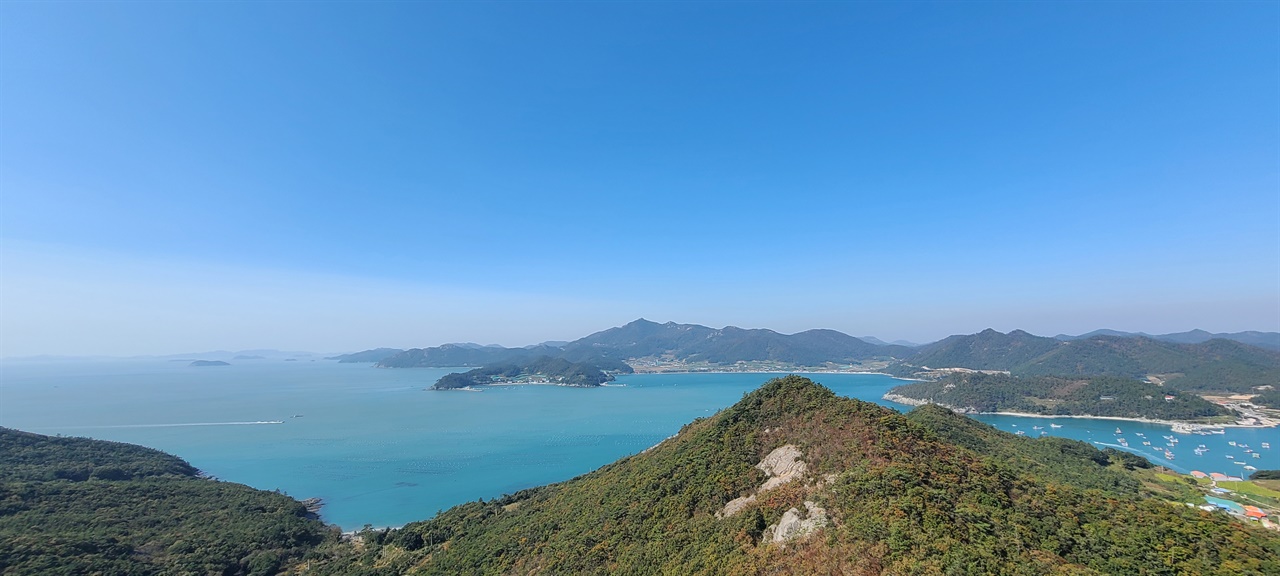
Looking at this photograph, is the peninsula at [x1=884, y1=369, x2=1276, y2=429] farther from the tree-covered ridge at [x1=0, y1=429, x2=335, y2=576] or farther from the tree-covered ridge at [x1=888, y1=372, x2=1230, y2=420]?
the tree-covered ridge at [x1=0, y1=429, x2=335, y2=576]

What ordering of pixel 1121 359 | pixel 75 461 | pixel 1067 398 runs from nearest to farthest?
pixel 75 461
pixel 1067 398
pixel 1121 359

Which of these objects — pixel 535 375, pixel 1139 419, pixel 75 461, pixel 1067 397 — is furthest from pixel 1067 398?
pixel 535 375

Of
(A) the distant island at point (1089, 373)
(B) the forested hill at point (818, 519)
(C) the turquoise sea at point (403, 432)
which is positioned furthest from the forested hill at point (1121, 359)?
(B) the forested hill at point (818, 519)

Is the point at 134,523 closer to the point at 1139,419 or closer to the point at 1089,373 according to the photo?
the point at 1139,419

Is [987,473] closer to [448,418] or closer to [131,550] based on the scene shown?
[131,550]

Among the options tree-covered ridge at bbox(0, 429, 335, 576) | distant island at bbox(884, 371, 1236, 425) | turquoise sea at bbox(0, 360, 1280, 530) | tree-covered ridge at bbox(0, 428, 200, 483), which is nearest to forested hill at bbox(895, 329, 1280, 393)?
distant island at bbox(884, 371, 1236, 425)

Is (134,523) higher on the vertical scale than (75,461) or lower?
lower

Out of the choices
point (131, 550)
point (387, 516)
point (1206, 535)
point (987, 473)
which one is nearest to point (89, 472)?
point (131, 550)

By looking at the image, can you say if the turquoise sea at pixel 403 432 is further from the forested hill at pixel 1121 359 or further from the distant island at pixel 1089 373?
the forested hill at pixel 1121 359
